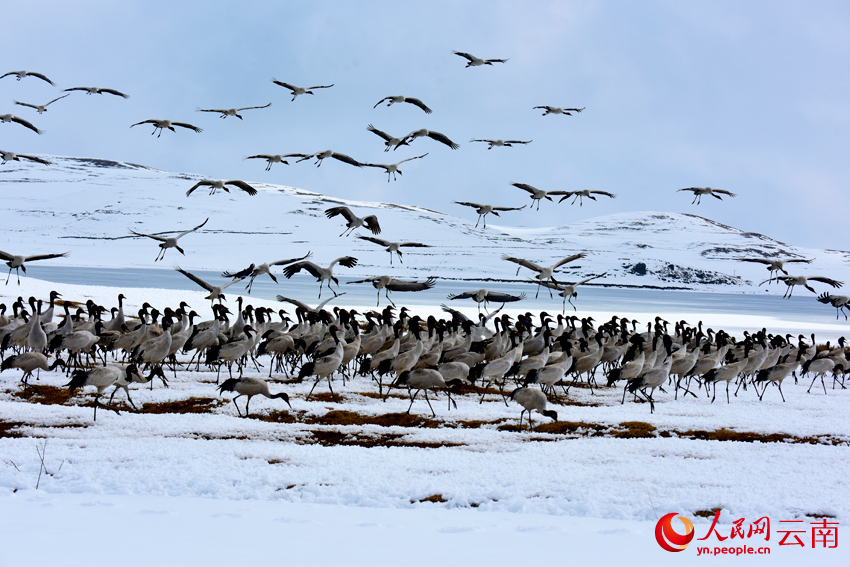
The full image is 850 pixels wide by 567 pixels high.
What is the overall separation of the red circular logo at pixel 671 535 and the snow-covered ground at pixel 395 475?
0.36 ft

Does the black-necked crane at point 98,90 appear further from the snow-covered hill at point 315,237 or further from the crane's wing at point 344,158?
the snow-covered hill at point 315,237

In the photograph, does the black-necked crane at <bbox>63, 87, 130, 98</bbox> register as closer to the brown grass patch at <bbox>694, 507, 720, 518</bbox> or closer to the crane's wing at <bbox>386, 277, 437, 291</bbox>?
the crane's wing at <bbox>386, 277, 437, 291</bbox>

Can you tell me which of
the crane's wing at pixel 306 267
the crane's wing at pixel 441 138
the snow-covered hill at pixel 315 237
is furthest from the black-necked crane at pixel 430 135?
the snow-covered hill at pixel 315 237

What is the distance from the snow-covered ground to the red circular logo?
0.36 feet

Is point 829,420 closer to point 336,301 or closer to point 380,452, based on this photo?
point 380,452

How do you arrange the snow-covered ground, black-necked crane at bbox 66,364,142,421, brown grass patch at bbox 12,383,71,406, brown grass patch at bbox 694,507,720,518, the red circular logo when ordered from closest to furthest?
the snow-covered ground < the red circular logo < brown grass patch at bbox 694,507,720,518 < black-necked crane at bbox 66,364,142,421 < brown grass patch at bbox 12,383,71,406

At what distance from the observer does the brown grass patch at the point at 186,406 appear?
10.4m

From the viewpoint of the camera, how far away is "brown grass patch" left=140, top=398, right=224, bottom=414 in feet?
34.2

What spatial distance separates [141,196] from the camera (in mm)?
145375

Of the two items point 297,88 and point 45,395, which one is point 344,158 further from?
point 45,395

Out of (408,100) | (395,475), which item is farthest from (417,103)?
(395,475)

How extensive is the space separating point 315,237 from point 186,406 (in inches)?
4713

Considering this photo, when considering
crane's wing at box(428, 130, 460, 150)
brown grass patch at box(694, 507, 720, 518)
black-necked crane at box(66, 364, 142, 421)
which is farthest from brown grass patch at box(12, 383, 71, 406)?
crane's wing at box(428, 130, 460, 150)

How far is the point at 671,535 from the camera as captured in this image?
6086 millimetres
